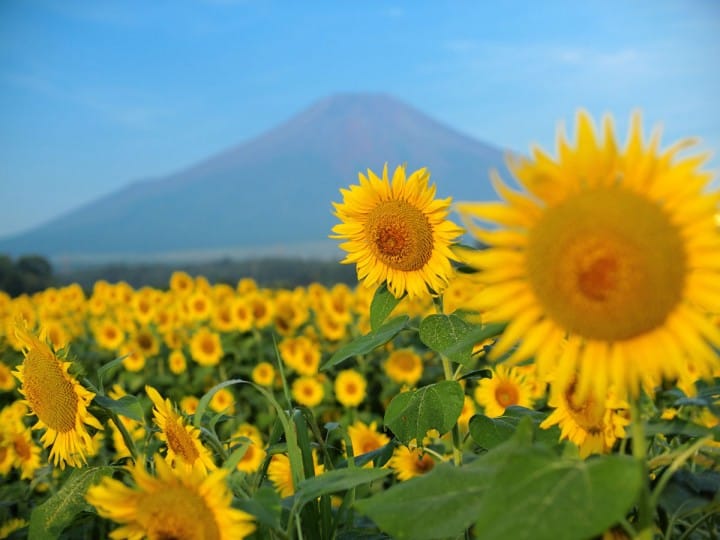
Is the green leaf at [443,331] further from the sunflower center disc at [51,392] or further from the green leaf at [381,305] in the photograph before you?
the sunflower center disc at [51,392]

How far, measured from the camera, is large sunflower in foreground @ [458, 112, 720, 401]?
1.15m

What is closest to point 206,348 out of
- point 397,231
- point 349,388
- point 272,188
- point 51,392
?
point 349,388

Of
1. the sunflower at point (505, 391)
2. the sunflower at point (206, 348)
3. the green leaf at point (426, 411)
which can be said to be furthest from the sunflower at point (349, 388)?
the green leaf at point (426, 411)

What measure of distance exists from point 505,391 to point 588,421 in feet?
5.57

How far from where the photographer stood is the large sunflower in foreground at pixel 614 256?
3.78 feet

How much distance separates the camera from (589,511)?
1.01 metres

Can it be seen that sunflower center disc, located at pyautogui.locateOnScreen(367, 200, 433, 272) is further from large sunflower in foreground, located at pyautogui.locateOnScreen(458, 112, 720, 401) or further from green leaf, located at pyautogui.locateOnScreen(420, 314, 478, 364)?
large sunflower in foreground, located at pyautogui.locateOnScreen(458, 112, 720, 401)

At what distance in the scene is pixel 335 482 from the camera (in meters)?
1.38

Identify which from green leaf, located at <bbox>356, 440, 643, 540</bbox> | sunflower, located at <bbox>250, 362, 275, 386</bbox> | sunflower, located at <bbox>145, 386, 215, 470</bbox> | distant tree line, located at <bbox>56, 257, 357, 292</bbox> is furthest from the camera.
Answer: distant tree line, located at <bbox>56, 257, 357, 292</bbox>

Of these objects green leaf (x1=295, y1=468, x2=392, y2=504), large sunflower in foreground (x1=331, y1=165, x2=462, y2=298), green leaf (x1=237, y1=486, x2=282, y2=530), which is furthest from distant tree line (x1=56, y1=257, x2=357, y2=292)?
green leaf (x1=237, y1=486, x2=282, y2=530)

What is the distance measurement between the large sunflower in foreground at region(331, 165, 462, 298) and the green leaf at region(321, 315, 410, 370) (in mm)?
241

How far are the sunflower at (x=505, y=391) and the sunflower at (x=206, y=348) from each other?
4168 millimetres

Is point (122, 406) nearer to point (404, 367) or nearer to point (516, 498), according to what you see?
point (516, 498)

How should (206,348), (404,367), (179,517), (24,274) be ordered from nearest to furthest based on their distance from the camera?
1. (179,517)
2. (404,367)
3. (206,348)
4. (24,274)
